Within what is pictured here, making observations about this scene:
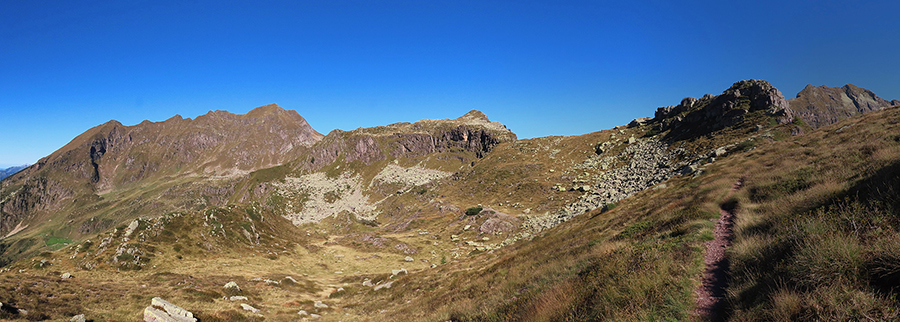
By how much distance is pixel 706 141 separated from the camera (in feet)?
248

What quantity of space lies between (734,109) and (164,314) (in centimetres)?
11946

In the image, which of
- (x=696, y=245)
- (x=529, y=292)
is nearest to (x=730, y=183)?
(x=696, y=245)

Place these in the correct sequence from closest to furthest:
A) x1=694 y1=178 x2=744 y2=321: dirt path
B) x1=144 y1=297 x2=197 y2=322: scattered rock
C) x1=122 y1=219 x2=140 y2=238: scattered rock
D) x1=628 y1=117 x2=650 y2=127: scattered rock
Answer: x1=694 y1=178 x2=744 y2=321: dirt path
x1=144 y1=297 x2=197 y2=322: scattered rock
x1=122 y1=219 x2=140 y2=238: scattered rock
x1=628 y1=117 x2=650 y2=127: scattered rock

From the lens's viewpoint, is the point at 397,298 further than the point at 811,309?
Yes

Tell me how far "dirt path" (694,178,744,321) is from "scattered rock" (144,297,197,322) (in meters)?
26.0

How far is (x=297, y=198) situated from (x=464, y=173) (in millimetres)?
117481

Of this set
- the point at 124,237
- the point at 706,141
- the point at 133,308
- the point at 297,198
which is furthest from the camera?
the point at 297,198

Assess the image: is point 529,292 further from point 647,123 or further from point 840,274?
point 647,123

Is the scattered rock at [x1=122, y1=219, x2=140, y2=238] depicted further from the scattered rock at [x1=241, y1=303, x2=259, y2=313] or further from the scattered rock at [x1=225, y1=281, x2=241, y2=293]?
the scattered rock at [x1=241, y1=303, x2=259, y2=313]

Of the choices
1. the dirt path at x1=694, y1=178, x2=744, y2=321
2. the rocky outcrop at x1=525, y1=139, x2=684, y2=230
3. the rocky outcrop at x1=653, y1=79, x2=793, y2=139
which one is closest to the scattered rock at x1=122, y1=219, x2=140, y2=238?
the dirt path at x1=694, y1=178, x2=744, y2=321

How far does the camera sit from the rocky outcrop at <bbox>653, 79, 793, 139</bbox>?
248 ft

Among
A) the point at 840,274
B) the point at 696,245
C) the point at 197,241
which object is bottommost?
the point at 197,241

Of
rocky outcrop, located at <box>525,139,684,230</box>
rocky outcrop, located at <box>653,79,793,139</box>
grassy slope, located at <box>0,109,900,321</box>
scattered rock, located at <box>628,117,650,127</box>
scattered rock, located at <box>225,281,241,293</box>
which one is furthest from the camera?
scattered rock, located at <box>628,117,650,127</box>

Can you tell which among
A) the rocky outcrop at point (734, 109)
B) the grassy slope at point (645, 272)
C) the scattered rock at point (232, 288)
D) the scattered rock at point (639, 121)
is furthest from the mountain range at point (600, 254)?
the scattered rock at point (639, 121)
